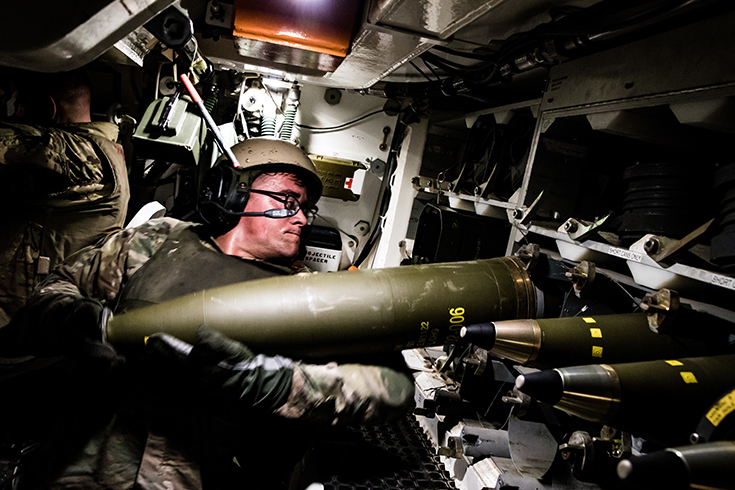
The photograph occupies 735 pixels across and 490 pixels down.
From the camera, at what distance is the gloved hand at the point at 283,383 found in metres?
1.21

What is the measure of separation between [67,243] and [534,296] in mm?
3068

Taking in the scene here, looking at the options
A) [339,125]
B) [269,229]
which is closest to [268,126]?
[339,125]

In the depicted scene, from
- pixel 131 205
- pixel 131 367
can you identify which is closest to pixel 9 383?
pixel 131 205

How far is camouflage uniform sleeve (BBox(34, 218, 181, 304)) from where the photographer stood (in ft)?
5.65

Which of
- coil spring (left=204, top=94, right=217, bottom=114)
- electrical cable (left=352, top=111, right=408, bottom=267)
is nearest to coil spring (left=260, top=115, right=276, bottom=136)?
coil spring (left=204, top=94, right=217, bottom=114)

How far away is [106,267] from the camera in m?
1.74

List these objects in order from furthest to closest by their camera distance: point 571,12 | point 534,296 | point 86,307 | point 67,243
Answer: point 67,243 → point 571,12 → point 534,296 → point 86,307

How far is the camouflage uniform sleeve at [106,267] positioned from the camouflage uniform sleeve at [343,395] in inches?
38.2

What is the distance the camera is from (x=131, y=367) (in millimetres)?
1427

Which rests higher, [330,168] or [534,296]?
[330,168]

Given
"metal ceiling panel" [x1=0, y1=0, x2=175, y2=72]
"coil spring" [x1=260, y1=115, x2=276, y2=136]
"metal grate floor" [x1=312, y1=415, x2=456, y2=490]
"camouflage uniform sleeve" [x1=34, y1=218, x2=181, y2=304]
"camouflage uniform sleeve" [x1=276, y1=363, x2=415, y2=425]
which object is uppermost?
"coil spring" [x1=260, y1=115, x2=276, y2=136]

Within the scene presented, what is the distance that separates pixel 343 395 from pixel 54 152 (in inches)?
97.6

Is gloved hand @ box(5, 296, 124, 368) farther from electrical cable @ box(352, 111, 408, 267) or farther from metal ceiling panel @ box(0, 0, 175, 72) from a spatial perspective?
electrical cable @ box(352, 111, 408, 267)

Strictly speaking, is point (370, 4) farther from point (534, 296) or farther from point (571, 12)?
point (534, 296)
